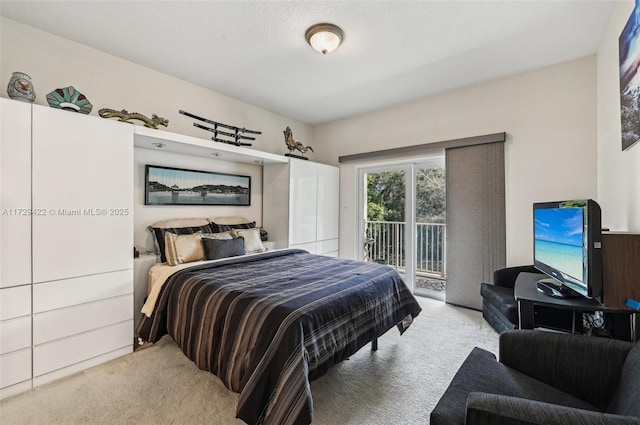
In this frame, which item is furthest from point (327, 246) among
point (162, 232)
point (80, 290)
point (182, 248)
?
point (80, 290)

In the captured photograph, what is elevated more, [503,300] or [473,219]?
[473,219]

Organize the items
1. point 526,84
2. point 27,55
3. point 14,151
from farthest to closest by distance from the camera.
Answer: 1. point 526,84
2. point 27,55
3. point 14,151

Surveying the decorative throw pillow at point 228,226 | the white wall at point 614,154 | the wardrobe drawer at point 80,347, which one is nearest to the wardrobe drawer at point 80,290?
the wardrobe drawer at point 80,347

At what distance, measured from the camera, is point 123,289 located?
7.70 ft

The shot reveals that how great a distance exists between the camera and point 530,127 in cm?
305

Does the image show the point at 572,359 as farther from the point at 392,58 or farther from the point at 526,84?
the point at 526,84

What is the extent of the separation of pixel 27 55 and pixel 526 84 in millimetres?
4861

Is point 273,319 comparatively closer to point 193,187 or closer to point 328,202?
point 193,187

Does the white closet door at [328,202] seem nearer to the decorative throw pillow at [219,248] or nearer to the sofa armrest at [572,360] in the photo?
the decorative throw pillow at [219,248]

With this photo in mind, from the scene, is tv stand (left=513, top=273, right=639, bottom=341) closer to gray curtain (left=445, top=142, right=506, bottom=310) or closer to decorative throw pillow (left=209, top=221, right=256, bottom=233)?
gray curtain (left=445, top=142, right=506, bottom=310)

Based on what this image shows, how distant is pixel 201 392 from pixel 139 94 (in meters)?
2.95

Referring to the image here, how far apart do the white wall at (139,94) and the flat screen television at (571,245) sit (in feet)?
11.1

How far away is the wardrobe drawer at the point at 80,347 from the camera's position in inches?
76.7

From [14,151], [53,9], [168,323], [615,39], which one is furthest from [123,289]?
[615,39]
